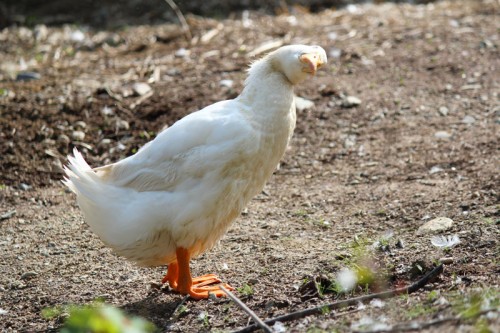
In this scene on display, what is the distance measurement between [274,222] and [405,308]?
213 cm

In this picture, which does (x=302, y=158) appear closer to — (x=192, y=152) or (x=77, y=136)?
(x=77, y=136)

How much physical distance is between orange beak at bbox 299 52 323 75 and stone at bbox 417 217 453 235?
58.3 inches

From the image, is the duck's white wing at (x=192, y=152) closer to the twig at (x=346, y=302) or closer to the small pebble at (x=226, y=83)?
the twig at (x=346, y=302)

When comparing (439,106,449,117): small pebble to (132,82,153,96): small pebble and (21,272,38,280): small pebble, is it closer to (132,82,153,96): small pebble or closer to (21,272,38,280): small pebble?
(132,82,153,96): small pebble

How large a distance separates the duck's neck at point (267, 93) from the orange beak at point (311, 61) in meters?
0.19

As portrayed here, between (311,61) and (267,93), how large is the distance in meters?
0.33

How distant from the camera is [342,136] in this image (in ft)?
25.6

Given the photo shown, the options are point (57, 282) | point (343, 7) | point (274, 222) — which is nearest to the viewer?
point (57, 282)

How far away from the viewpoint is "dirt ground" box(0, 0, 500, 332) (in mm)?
5055

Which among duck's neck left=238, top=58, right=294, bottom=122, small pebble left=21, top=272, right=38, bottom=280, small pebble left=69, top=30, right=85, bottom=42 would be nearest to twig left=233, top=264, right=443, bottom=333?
duck's neck left=238, top=58, right=294, bottom=122

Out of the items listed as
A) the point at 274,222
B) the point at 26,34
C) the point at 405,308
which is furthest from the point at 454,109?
the point at 26,34

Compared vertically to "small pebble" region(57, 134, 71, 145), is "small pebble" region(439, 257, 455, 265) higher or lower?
lower

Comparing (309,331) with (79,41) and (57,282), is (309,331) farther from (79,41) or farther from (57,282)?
(79,41)

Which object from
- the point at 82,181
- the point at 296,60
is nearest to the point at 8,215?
the point at 82,181
